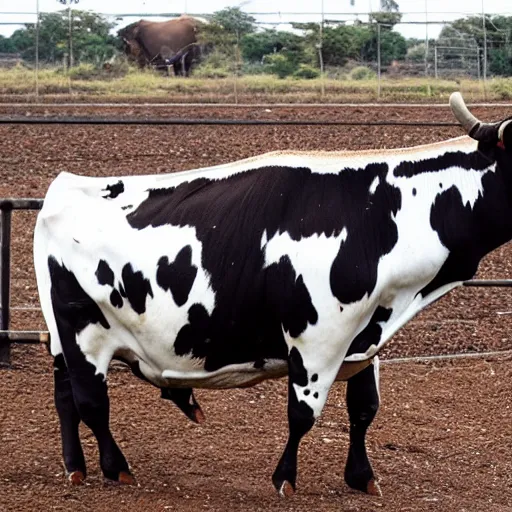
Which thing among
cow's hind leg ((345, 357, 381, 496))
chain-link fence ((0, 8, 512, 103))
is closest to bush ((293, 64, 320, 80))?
chain-link fence ((0, 8, 512, 103))

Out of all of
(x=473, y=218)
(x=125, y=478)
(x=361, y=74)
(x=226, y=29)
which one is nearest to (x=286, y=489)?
(x=125, y=478)

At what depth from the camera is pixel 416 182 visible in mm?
5504

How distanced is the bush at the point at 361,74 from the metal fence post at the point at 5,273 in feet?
83.6

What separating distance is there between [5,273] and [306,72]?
2672 cm

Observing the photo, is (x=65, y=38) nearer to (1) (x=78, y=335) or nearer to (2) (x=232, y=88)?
(2) (x=232, y=88)

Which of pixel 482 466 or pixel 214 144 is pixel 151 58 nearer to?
pixel 214 144

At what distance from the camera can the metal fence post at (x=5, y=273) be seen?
8.09 meters

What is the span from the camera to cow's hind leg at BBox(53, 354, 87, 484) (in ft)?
19.4

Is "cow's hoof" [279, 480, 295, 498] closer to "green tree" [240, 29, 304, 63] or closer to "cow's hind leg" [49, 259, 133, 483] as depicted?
"cow's hind leg" [49, 259, 133, 483]

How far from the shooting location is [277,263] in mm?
5359

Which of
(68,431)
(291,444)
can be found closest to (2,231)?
(68,431)

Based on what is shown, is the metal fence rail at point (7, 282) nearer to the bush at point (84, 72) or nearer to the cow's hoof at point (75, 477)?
the cow's hoof at point (75, 477)

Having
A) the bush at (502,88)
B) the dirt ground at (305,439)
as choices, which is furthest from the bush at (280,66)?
the dirt ground at (305,439)

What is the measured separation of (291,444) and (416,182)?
130cm
